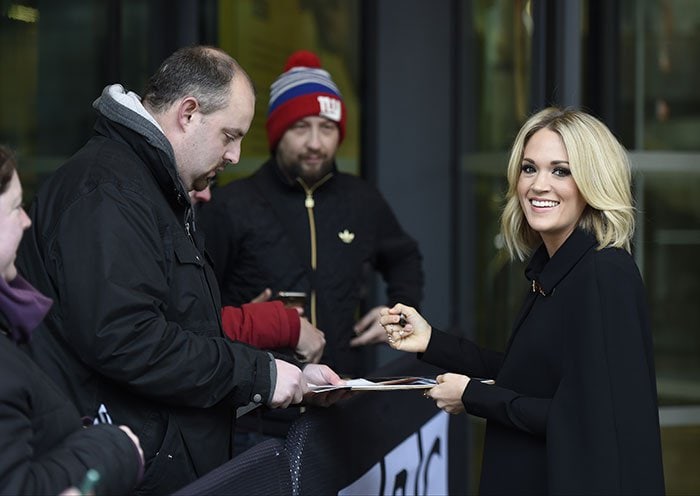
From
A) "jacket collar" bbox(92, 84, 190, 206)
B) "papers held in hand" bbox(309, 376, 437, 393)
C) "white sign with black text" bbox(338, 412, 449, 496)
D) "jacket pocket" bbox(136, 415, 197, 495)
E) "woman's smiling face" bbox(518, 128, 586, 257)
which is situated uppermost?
"jacket collar" bbox(92, 84, 190, 206)

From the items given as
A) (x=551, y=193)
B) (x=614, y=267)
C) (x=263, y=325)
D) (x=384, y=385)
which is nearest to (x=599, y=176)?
(x=551, y=193)

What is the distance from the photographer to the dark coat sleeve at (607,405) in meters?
2.56

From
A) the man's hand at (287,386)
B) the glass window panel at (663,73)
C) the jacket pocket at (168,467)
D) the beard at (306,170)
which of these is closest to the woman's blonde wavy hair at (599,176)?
the man's hand at (287,386)

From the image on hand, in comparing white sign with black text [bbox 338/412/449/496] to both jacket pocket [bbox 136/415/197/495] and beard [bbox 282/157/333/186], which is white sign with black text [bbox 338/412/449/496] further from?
beard [bbox 282/157/333/186]

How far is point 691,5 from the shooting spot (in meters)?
5.45

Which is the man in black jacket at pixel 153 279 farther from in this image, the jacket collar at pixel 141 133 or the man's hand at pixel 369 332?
the man's hand at pixel 369 332

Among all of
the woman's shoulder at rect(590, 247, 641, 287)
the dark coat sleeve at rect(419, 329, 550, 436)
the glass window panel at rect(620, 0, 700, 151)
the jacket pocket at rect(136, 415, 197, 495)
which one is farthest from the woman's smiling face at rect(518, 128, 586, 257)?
the glass window panel at rect(620, 0, 700, 151)

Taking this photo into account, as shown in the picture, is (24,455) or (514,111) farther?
(514,111)

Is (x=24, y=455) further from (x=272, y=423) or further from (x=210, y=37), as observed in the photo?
(x=210, y=37)

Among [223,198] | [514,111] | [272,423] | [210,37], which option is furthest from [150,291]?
[210,37]

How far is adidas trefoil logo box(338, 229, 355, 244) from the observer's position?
426cm

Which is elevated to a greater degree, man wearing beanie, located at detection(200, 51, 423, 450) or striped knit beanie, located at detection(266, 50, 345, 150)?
striped knit beanie, located at detection(266, 50, 345, 150)

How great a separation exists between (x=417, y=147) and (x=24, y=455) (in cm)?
475

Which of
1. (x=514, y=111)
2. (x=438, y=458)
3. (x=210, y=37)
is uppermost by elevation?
(x=210, y=37)
